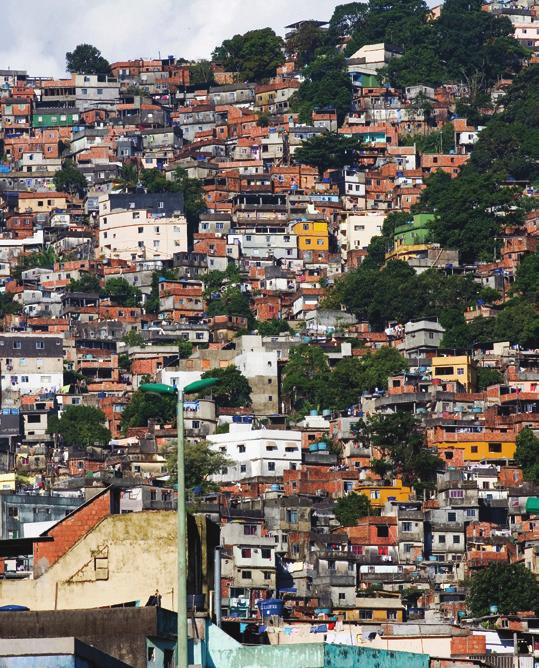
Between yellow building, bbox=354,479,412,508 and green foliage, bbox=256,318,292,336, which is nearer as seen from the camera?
yellow building, bbox=354,479,412,508

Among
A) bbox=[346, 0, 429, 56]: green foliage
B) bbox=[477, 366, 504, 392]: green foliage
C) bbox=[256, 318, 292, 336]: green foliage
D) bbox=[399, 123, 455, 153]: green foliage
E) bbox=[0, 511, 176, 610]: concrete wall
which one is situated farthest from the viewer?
bbox=[346, 0, 429, 56]: green foliage

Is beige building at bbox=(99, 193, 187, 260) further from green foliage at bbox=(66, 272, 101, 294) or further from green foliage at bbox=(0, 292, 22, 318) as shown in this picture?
green foliage at bbox=(0, 292, 22, 318)

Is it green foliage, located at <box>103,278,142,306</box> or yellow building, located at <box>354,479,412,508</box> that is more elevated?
green foliage, located at <box>103,278,142,306</box>

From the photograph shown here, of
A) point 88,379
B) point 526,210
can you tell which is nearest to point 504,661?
point 88,379

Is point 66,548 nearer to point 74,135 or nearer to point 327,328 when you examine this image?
point 327,328

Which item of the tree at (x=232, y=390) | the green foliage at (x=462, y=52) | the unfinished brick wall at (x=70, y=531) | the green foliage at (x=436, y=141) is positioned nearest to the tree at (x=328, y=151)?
the green foliage at (x=436, y=141)

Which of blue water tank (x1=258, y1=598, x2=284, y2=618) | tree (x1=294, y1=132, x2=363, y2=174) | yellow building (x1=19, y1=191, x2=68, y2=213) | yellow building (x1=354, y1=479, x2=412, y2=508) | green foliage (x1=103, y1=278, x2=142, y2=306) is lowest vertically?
blue water tank (x1=258, y1=598, x2=284, y2=618)

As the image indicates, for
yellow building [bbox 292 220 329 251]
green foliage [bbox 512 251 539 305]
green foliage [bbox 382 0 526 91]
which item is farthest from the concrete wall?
green foliage [bbox 382 0 526 91]
